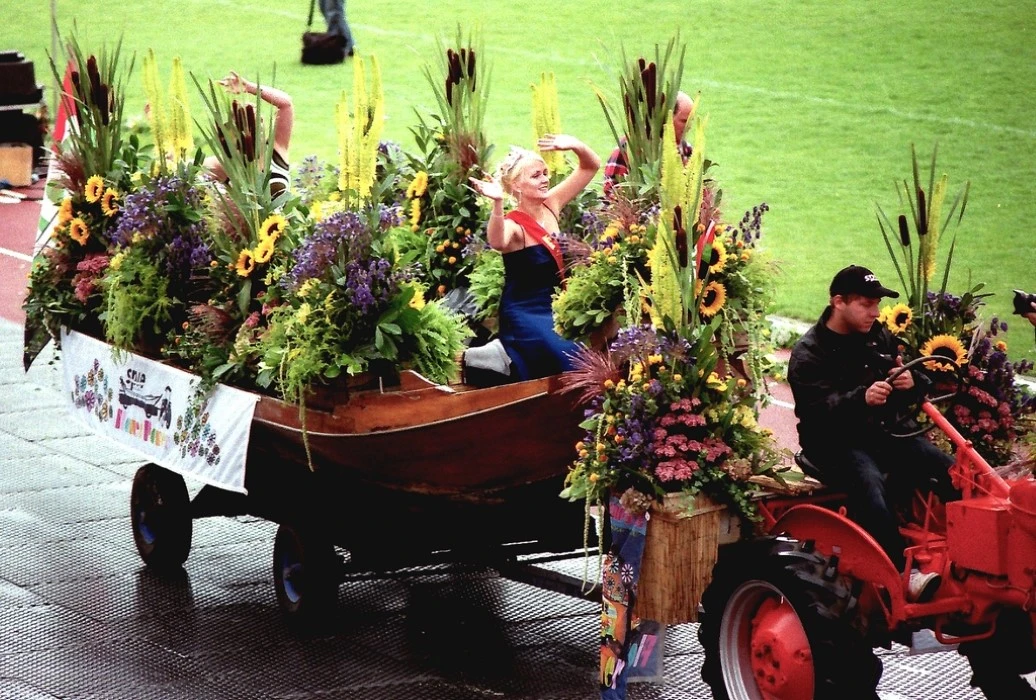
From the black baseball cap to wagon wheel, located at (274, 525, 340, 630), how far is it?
2301 millimetres

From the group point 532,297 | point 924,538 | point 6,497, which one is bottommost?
point 6,497

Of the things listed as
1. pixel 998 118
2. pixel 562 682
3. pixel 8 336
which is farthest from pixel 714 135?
pixel 562 682

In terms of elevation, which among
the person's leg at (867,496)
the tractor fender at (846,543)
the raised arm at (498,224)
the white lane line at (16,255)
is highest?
the raised arm at (498,224)

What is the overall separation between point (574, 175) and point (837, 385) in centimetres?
Result: 185

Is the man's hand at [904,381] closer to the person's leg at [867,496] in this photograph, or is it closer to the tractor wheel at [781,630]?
the person's leg at [867,496]

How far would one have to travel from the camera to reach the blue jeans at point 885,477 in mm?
5027

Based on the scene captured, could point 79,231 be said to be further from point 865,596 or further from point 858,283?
point 865,596

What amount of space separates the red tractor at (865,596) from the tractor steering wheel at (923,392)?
2.5 inches

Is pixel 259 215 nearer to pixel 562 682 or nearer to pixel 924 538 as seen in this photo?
pixel 562 682

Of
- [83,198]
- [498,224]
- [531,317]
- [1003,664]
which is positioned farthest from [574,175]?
[1003,664]

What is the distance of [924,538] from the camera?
5.00 meters

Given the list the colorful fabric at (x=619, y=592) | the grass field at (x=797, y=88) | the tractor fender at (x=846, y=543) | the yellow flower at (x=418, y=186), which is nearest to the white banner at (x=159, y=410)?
the yellow flower at (x=418, y=186)

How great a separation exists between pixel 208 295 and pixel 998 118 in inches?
295

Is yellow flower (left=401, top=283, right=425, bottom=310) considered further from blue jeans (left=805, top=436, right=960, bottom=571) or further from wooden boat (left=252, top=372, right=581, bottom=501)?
blue jeans (left=805, top=436, right=960, bottom=571)
